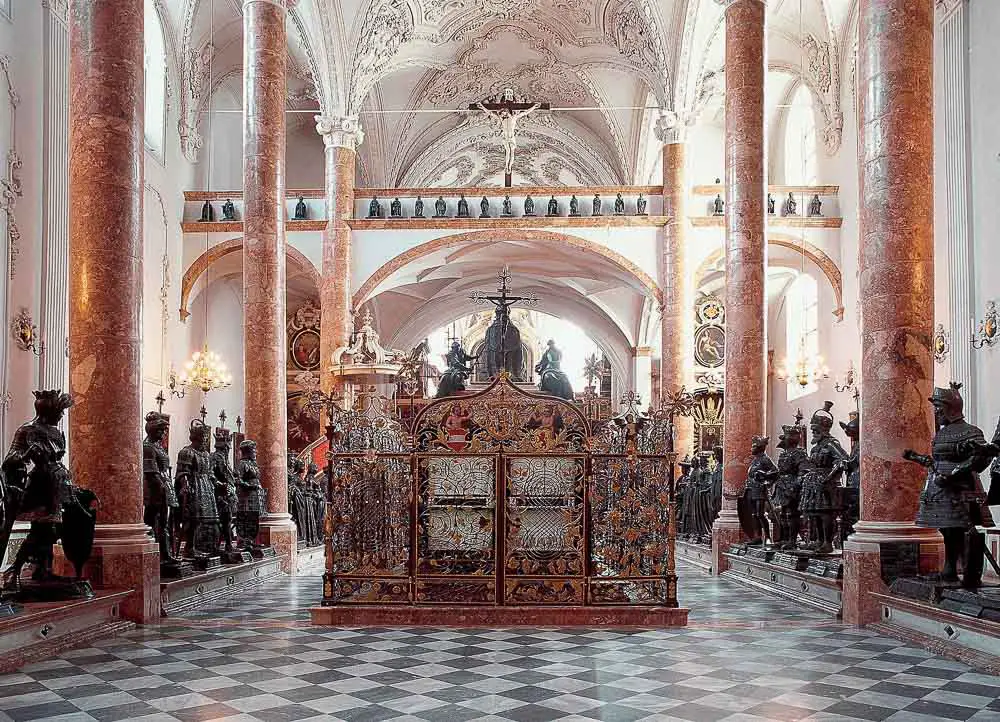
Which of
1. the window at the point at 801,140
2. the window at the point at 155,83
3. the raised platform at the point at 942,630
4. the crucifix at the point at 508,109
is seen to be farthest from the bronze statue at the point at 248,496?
the window at the point at 801,140

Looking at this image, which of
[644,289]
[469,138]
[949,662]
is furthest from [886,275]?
[469,138]

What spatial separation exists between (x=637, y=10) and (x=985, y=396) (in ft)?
44.5

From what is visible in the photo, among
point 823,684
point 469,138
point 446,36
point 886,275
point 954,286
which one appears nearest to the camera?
point 823,684

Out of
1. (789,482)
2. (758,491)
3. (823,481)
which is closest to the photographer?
(823,481)

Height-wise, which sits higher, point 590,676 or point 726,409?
point 726,409

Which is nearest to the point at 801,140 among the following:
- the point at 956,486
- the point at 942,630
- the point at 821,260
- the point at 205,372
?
the point at 821,260

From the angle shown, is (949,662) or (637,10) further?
(637,10)

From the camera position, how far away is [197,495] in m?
10.7

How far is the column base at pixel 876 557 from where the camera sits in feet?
27.7

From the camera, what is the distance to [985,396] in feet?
45.1

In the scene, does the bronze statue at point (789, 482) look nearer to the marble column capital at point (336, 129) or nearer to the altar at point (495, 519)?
the altar at point (495, 519)

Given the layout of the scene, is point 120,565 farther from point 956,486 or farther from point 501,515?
point 956,486

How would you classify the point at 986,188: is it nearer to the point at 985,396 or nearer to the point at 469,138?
the point at 985,396

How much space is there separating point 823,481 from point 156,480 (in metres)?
6.51
